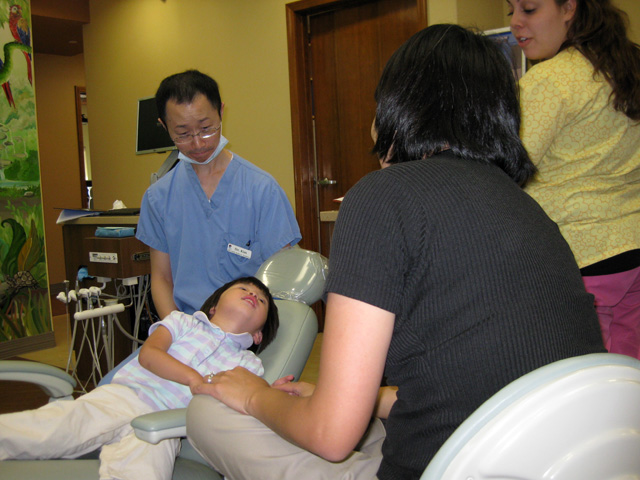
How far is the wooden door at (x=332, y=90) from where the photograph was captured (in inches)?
157

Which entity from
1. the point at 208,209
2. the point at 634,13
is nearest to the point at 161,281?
the point at 208,209

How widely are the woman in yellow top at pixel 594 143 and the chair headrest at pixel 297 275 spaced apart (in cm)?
60

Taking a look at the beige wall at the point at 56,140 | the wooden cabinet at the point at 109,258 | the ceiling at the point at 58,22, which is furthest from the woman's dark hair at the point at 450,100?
the beige wall at the point at 56,140

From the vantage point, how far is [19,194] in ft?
12.8

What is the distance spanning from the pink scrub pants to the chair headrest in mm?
678

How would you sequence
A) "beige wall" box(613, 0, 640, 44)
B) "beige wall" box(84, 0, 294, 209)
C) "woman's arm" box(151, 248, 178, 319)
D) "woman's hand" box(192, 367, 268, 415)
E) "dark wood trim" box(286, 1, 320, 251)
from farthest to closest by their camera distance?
"beige wall" box(84, 0, 294, 209) < "dark wood trim" box(286, 1, 320, 251) < "beige wall" box(613, 0, 640, 44) < "woman's arm" box(151, 248, 178, 319) < "woman's hand" box(192, 367, 268, 415)

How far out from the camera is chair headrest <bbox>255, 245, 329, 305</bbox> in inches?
61.0

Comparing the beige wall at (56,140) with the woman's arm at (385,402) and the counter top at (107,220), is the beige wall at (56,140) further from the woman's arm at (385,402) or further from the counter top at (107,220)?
the woman's arm at (385,402)

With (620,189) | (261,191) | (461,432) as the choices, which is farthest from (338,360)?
(261,191)

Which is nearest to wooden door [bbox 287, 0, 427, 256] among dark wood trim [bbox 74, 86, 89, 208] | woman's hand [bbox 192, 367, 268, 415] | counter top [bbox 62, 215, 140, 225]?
counter top [bbox 62, 215, 140, 225]

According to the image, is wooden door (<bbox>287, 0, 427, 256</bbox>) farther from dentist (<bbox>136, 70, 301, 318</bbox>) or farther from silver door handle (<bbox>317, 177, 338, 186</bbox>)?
dentist (<bbox>136, 70, 301, 318</bbox>)

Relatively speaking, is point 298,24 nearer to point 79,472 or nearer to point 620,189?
point 620,189

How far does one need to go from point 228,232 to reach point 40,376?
0.71 metres

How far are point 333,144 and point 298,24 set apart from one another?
0.94 metres
